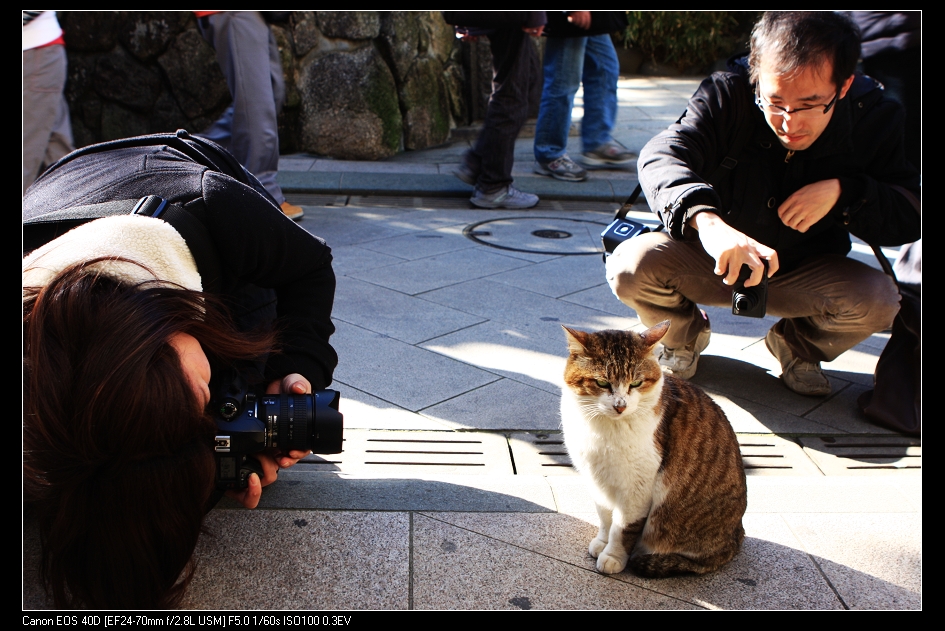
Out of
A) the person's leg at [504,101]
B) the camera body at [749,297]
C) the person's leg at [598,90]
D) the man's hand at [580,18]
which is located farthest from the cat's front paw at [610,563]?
the person's leg at [598,90]

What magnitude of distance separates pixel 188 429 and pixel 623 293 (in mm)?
2122

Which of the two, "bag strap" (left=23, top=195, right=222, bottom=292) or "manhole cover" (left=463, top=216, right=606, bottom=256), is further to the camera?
"manhole cover" (left=463, top=216, right=606, bottom=256)

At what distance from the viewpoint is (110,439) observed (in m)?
1.37

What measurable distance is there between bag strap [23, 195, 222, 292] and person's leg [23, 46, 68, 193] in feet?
9.00

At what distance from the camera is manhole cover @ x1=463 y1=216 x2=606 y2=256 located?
515 cm

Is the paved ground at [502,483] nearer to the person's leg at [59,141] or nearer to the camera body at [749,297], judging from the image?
the camera body at [749,297]

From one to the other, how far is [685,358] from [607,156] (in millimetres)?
4181

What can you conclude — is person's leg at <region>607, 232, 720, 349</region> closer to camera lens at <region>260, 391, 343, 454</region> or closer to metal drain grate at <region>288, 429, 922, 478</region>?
metal drain grate at <region>288, 429, 922, 478</region>

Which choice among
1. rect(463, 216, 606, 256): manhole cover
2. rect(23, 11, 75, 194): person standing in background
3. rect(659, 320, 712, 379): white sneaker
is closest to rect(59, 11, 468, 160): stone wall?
rect(463, 216, 606, 256): manhole cover

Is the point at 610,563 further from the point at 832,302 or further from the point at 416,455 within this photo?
the point at 832,302

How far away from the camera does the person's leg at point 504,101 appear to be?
5559 mm

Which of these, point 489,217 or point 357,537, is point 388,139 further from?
point 357,537
